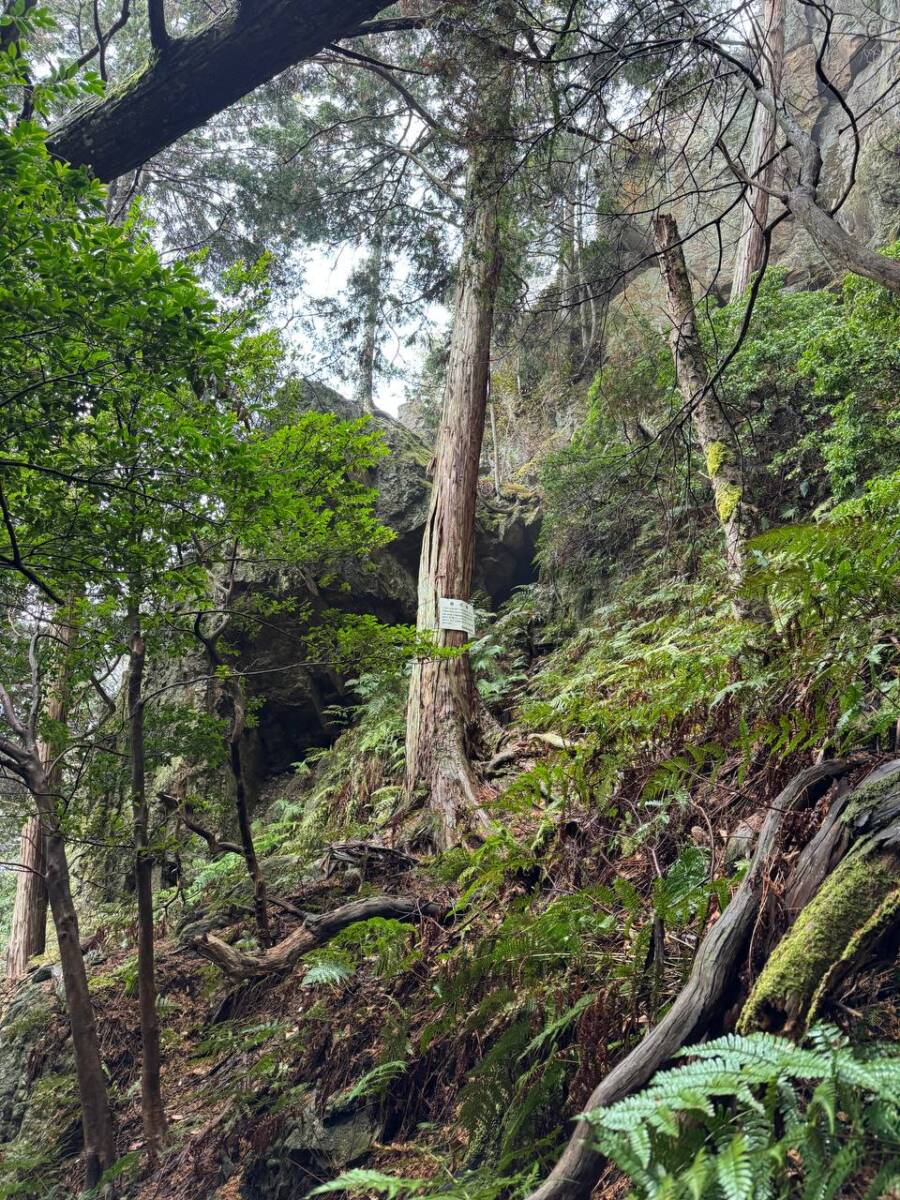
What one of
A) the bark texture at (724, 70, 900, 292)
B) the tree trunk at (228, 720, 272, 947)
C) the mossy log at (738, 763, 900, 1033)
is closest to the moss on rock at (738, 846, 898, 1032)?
the mossy log at (738, 763, 900, 1033)

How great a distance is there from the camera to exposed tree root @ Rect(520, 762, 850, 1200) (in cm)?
140

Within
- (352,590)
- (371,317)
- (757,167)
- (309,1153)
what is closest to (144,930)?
(309,1153)

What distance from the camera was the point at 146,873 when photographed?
3.55m

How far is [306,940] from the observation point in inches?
149

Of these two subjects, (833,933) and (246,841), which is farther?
(246,841)

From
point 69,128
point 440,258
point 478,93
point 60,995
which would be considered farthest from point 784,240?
A: point 60,995

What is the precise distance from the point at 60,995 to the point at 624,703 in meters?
4.61

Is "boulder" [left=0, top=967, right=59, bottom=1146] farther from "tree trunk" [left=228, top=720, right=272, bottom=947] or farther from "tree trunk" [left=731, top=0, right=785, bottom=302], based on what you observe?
"tree trunk" [left=731, top=0, right=785, bottom=302]

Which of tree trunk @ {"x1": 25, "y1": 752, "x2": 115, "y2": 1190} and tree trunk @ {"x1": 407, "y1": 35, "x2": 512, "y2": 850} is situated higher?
tree trunk @ {"x1": 407, "y1": 35, "x2": 512, "y2": 850}

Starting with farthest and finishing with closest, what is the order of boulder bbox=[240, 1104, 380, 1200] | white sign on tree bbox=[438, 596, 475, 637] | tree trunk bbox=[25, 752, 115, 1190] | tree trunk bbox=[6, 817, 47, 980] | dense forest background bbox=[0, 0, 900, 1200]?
tree trunk bbox=[6, 817, 47, 980], white sign on tree bbox=[438, 596, 475, 637], tree trunk bbox=[25, 752, 115, 1190], boulder bbox=[240, 1104, 380, 1200], dense forest background bbox=[0, 0, 900, 1200]

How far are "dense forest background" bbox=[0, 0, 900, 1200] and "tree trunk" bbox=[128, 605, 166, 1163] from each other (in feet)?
0.07

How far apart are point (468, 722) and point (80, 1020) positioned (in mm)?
3149

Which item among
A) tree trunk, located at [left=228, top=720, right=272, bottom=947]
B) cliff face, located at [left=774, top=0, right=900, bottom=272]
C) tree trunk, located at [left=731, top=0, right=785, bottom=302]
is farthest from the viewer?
cliff face, located at [left=774, top=0, right=900, bottom=272]

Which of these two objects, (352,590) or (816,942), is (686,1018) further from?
(352,590)
